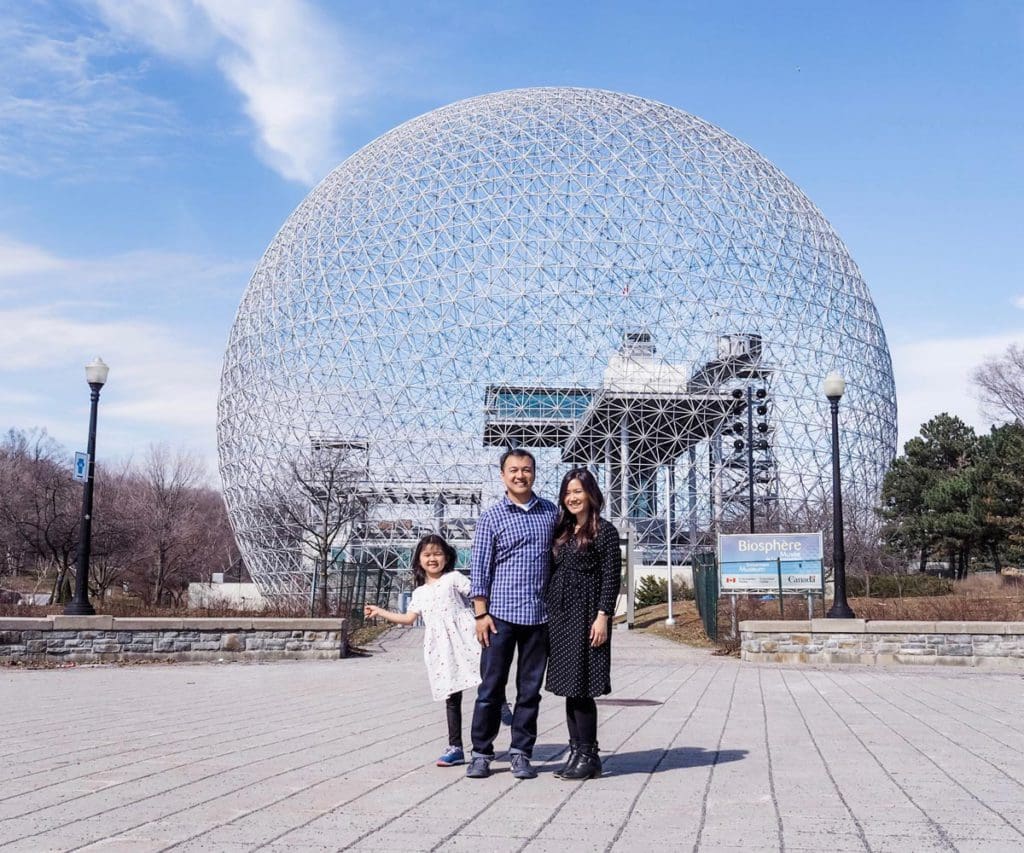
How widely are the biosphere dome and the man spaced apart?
30997mm

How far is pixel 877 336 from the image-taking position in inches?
1887

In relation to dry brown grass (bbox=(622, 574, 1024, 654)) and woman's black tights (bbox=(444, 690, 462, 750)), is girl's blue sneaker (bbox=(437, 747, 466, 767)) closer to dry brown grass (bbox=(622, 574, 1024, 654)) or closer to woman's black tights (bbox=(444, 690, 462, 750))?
woman's black tights (bbox=(444, 690, 462, 750))

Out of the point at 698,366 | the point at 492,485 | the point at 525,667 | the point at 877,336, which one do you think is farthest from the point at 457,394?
the point at 525,667

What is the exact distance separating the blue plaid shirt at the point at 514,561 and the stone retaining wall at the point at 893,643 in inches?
439

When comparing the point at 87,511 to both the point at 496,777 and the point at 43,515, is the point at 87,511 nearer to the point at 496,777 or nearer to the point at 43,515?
the point at 496,777

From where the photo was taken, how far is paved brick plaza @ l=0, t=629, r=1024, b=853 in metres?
4.41

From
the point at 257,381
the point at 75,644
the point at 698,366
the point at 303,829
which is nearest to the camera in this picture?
the point at 303,829

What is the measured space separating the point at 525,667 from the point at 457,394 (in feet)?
113

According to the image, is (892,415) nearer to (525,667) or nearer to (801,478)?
(801,478)

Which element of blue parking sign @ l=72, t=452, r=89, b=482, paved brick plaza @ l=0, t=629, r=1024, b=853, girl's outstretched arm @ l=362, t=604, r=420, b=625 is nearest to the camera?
paved brick plaza @ l=0, t=629, r=1024, b=853

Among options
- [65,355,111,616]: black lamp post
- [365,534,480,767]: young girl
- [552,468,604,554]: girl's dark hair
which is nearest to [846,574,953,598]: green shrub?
[65,355,111,616]: black lamp post

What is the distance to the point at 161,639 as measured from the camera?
52.0 ft

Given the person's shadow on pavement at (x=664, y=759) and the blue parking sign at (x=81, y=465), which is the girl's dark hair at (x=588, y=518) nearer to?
the person's shadow on pavement at (x=664, y=759)

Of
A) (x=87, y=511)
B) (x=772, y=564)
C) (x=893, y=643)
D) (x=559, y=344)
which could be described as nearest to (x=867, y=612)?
(x=772, y=564)
